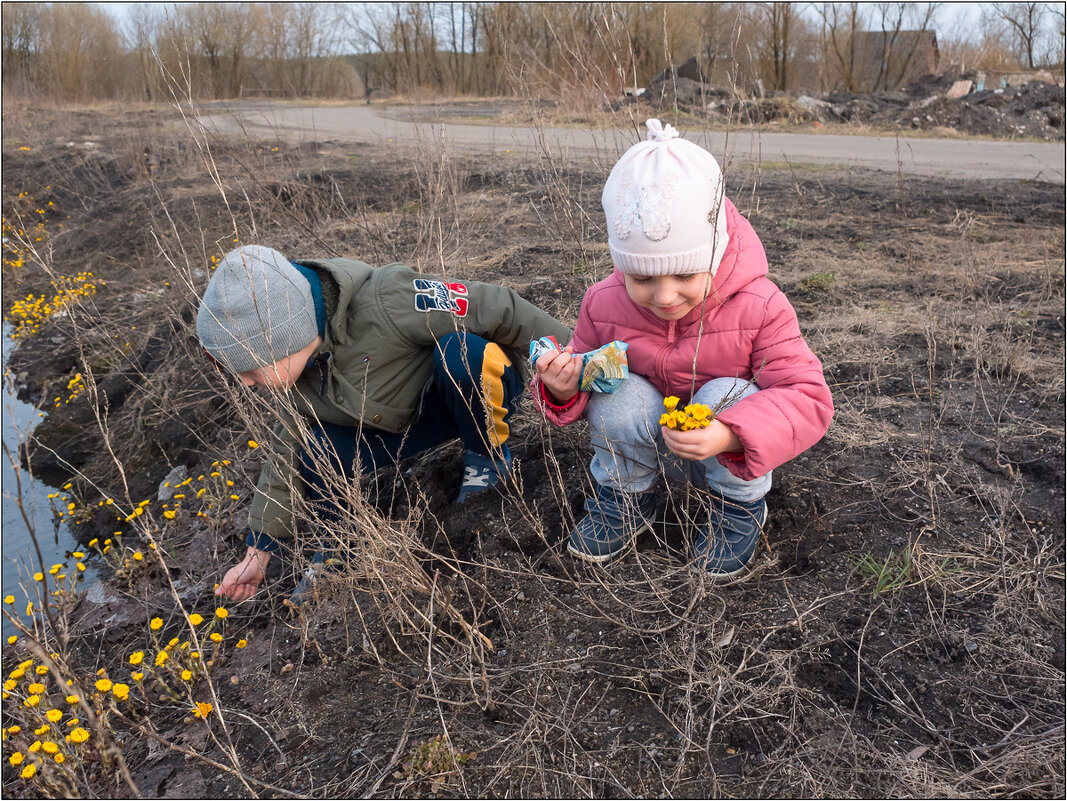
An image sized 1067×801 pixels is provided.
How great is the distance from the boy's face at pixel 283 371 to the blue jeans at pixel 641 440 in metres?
0.87

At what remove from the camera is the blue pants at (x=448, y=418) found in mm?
2395

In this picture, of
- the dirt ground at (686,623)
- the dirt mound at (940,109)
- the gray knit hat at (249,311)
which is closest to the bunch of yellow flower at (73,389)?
the dirt ground at (686,623)

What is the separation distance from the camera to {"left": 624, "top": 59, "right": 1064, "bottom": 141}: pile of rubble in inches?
512

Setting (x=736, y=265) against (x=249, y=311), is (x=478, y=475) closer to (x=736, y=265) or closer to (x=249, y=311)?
(x=249, y=311)

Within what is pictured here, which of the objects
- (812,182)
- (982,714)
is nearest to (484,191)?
(812,182)

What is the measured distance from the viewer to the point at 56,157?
1100cm

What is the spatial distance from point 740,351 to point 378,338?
1.13 metres

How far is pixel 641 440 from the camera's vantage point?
202 centimetres

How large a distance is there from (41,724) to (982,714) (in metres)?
2.33

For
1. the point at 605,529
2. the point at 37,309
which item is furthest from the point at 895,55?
the point at 605,529

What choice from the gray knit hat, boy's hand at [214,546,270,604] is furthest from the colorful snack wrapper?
boy's hand at [214,546,270,604]

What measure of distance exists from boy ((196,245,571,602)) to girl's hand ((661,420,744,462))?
645 mm

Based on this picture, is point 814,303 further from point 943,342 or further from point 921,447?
point 921,447

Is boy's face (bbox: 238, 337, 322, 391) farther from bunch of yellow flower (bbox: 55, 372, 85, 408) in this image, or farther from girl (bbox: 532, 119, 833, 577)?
bunch of yellow flower (bbox: 55, 372, 85, 408)
